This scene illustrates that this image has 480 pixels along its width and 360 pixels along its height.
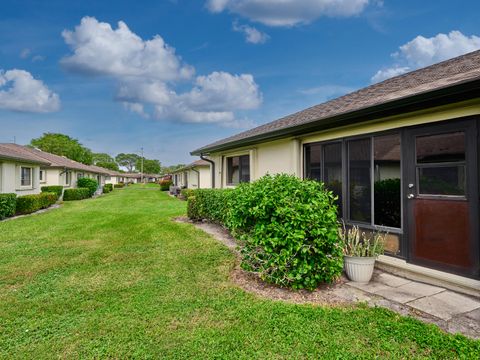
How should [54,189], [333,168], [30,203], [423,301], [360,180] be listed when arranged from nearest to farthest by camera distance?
[423,301]
[360,180]
[333,168]
[30,203]
[54,189]

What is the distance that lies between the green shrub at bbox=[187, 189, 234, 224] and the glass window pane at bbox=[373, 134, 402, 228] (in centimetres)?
387

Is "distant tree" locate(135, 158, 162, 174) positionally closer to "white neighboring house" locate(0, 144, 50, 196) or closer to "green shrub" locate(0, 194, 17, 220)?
"white neighboring house" locate(0, 144, 50, 196)

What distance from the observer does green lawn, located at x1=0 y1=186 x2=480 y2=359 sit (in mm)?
2586

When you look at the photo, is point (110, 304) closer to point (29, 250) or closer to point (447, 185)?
point (29, 250)

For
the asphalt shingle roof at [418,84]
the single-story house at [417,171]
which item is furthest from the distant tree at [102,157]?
the single-story house at [417,171]

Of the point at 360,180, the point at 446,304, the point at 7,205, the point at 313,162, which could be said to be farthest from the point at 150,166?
the point at 446,304

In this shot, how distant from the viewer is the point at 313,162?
256 inches

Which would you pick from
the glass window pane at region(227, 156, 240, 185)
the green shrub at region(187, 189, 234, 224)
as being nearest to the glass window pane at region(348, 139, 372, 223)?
the green shrub at region(187, 189, 234, 224)

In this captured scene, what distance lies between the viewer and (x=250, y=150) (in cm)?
923

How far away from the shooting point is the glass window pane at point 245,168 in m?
9.71

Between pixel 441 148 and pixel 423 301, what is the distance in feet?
7.02

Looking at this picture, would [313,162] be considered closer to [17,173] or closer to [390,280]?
[390,280]

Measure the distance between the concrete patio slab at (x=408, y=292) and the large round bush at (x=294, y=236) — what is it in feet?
2.23

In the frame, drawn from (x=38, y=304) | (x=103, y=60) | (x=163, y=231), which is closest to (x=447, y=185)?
(x=38, y=304)
